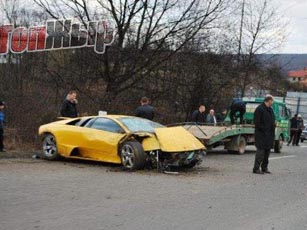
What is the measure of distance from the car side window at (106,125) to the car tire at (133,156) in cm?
61

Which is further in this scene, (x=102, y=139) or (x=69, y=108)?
(x=69, y=108)

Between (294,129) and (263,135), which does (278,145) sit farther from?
(263,135)

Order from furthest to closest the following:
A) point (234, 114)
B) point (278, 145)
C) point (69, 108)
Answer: point (234, 114) < point (278, 145) < point (69, 108)

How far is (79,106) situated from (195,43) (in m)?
6.85

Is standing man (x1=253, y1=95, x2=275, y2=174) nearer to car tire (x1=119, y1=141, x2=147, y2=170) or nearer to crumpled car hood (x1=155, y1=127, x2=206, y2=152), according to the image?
crumpled car hood (x1=155, y1=127, x2=206, y2=152)

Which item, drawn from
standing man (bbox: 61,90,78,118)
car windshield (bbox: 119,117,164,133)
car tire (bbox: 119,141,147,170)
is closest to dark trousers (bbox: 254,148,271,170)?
car windshield (bbox: 119,117,164,133)

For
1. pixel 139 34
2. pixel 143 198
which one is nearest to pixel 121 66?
pixel 139 34

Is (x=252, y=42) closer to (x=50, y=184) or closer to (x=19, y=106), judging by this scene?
(x=19, y=106)

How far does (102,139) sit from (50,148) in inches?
70.5

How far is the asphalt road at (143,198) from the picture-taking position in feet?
23.2

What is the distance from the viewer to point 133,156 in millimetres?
12320

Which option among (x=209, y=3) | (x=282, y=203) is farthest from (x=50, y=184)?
(x=209, y=3)
